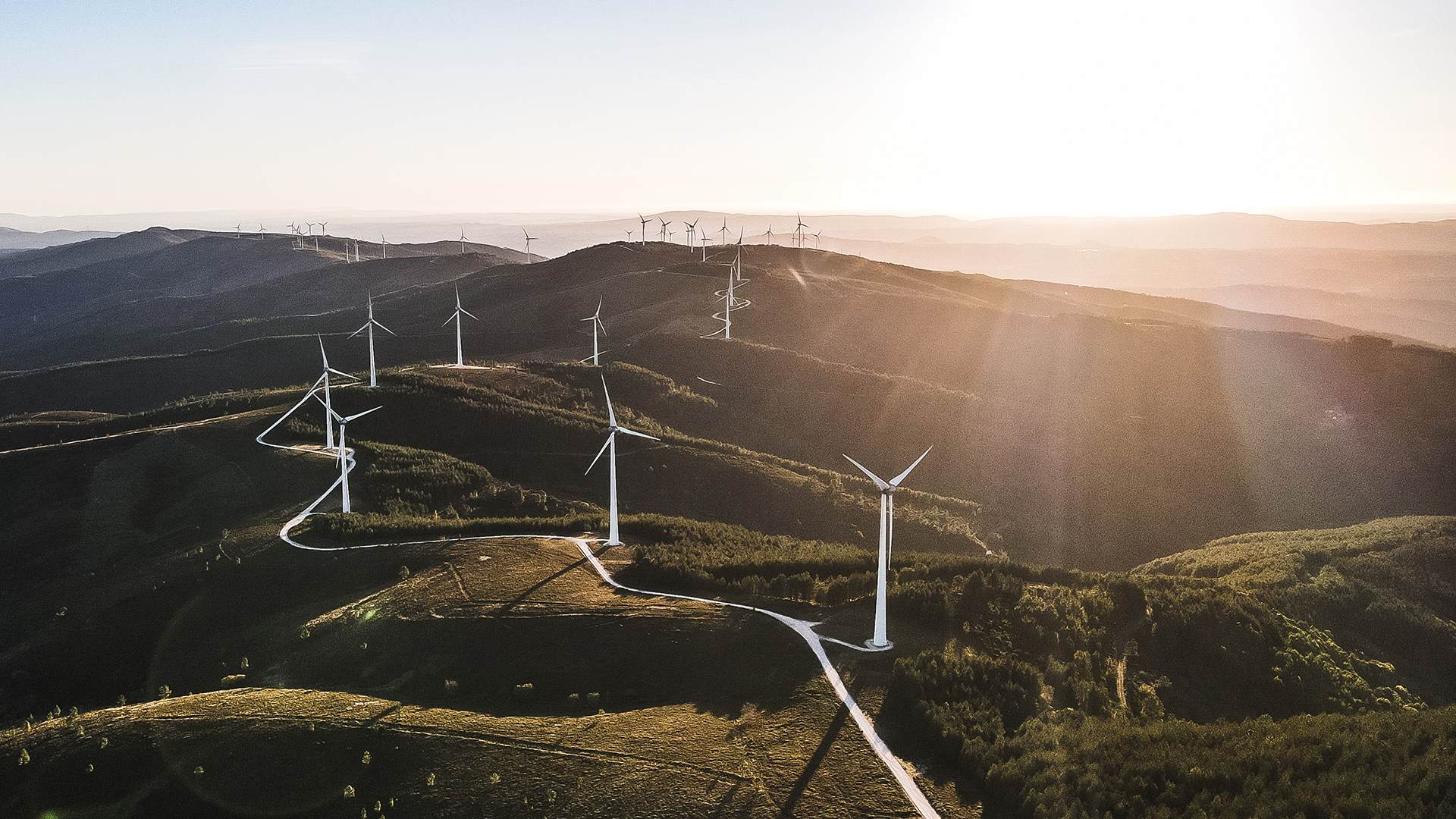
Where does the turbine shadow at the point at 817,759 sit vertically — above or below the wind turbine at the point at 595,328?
below

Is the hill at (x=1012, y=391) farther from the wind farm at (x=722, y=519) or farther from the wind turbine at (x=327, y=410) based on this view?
the wind turbine at (x=327, y=410)

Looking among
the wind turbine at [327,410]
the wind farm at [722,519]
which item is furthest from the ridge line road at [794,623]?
the wind turbine at [327,410]

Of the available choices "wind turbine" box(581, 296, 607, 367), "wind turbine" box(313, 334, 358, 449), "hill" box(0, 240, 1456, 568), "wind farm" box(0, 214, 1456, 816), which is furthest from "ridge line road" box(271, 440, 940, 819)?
"wind turbine" box(581, 296, 607, 367)

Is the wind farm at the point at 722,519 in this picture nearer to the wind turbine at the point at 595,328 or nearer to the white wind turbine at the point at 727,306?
the white wind turbine at the point at 727,306

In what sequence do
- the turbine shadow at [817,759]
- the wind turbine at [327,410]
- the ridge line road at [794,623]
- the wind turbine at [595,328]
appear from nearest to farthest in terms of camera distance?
the turbine shadow at [817,759], the ridge line road at [794,623], the wind turbine at [327,410], the wind turbine at [595,328]

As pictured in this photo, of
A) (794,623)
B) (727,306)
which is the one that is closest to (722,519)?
(794,623)

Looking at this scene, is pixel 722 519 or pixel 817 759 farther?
pixel 722 519

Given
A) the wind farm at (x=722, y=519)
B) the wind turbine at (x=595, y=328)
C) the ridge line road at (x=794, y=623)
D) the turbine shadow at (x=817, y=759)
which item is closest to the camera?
the turbine shadow at (x=817, y=759)

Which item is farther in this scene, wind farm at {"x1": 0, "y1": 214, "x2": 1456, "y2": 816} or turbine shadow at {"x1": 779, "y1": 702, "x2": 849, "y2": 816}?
wind farm at {"x1": 0, "y1": 214, "x2": 1456, "y2": 816}

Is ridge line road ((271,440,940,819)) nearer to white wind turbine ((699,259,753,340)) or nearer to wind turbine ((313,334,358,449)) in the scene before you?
wind turbine ((313,334,358,449))

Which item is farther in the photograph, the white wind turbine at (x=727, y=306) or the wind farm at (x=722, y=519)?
the white wind turbine at (x=727, y=306)

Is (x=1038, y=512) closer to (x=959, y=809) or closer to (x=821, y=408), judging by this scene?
(x=821, y=408)

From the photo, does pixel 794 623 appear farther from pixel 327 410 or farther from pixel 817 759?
pixel 327 410
